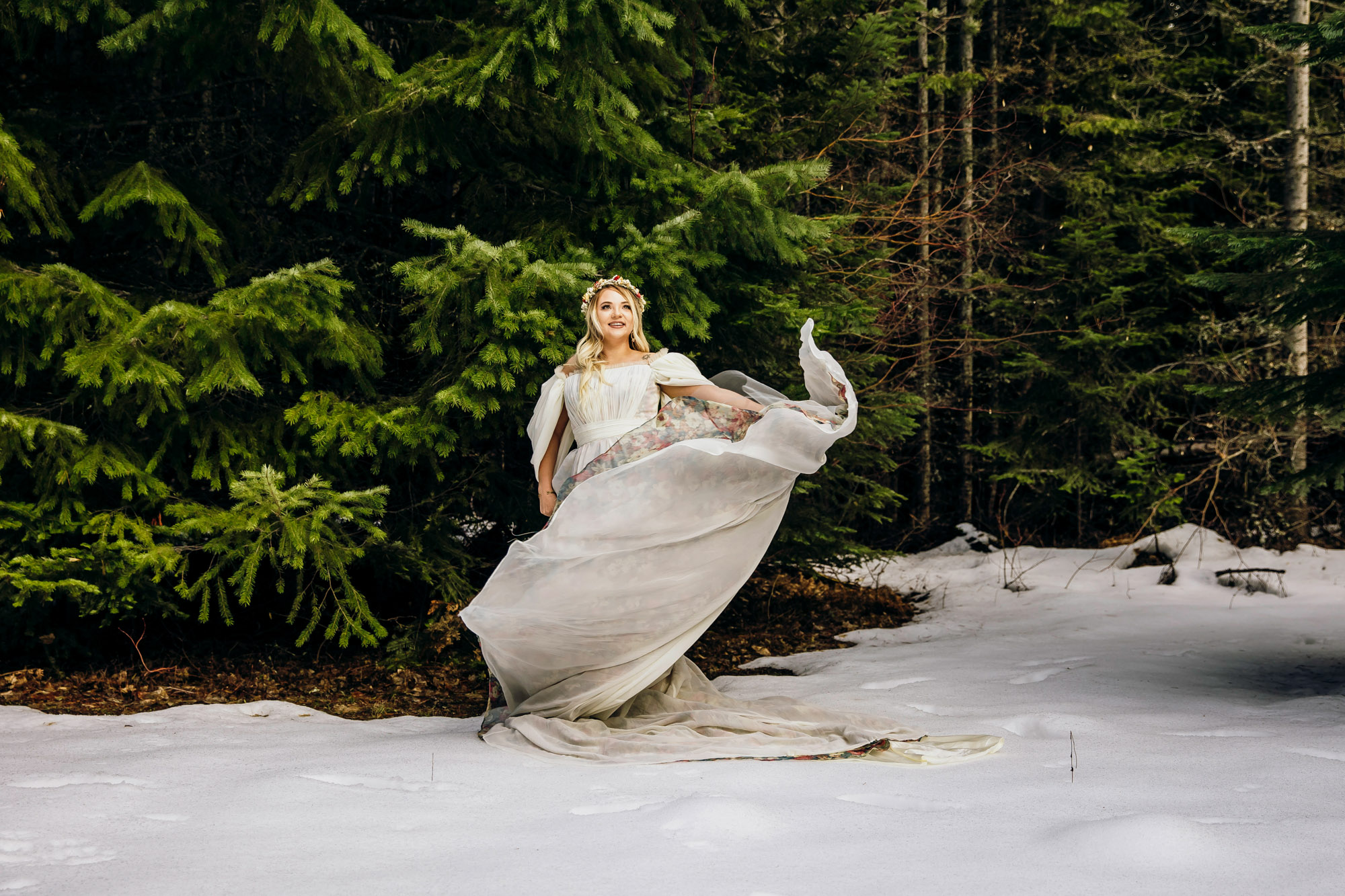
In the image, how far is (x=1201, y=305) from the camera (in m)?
12.4

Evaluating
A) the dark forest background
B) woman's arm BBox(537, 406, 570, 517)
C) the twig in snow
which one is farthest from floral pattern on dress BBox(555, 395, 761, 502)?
the twig in snow

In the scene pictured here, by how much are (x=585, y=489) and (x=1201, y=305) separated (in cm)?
1102

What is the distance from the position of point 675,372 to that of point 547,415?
660 millimetres

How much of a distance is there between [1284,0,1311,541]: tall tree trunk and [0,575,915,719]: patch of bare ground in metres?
6.67

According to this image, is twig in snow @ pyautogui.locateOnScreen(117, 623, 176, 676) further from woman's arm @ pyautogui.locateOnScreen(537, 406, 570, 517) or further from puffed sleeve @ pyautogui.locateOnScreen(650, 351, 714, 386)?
puffed sleeve @ pyautogui.locateOnScreen(650, 351, 714, 386)

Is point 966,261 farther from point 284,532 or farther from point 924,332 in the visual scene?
point 284,532

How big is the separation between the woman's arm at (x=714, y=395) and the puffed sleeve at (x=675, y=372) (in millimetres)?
26

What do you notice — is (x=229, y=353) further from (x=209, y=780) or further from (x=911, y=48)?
(x=911, y=48)

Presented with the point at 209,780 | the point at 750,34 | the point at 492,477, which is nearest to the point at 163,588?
the point at 492,477

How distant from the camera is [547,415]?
473 centimetres

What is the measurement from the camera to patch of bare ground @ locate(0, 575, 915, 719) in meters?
5.30

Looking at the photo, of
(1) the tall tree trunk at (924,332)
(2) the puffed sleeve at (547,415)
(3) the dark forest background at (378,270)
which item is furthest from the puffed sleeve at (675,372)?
(1) the tall tree trunk at (924,332)

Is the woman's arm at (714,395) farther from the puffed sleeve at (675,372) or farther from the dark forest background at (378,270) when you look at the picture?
the dark forest background at (378,270)

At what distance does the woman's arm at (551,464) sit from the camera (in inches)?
187
